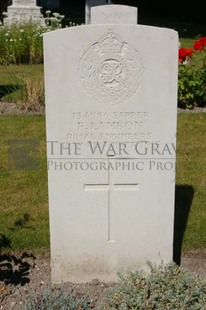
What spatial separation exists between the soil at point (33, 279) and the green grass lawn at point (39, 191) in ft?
0.43

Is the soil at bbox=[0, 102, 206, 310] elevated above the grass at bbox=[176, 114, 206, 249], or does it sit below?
below

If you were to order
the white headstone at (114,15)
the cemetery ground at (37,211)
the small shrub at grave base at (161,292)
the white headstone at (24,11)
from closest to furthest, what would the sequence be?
1. the small shrub at grave base at (161,292)
2. the white headstone at (114,15)
3. the cemetery ground at (37,211)
4. the white headstone at (24,11)

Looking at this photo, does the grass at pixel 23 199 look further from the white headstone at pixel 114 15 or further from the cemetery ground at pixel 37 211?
the white headstone at pixel 114 15

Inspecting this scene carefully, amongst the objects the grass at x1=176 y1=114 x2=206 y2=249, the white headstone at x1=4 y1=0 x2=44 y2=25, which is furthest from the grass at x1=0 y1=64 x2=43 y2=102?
the white headstone at x1=4 y1=0 x2=44 y2=25

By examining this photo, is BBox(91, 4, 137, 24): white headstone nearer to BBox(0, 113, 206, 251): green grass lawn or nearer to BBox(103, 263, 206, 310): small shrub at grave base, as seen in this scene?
BBox(103, 263, 206, 310): small shrub at grave base

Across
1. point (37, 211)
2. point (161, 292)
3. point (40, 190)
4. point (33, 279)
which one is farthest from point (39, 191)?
point (161, 292)

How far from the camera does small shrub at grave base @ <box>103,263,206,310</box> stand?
10.2ft

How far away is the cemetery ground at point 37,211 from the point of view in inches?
152

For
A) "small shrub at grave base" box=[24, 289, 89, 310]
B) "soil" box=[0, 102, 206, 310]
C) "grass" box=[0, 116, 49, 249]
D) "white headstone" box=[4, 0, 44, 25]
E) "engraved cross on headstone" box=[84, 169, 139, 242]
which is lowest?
"soil" box=[0, 102, 206, 310]

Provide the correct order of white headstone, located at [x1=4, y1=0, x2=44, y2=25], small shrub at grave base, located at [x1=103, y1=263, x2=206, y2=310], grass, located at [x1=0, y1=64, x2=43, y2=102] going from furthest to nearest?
white headstone, located at [x1=4, y1=0, x2=44, y2=25], grass, located at [x1=0, y1=64, x2=43, y2=102], small shrub at grave base, located at [x1=103, y1=263, x2=206, y2=310]

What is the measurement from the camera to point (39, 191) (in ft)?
17.5

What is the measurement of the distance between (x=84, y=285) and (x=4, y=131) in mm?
3703

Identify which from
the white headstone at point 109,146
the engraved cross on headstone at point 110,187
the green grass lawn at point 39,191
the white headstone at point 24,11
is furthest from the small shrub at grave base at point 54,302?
the white headstone at point 24,11

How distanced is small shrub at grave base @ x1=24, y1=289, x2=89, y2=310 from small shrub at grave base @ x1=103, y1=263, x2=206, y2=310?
6.9 inches
